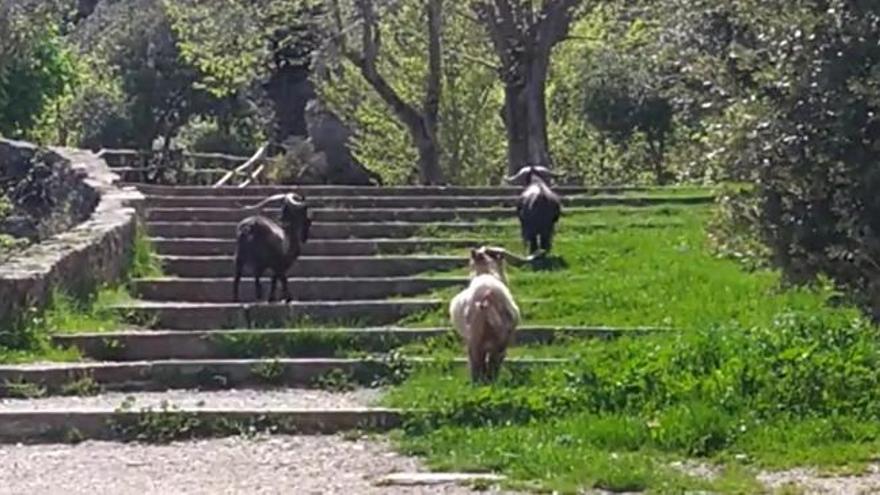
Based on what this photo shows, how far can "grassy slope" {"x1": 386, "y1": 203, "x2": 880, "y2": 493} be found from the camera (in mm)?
11039

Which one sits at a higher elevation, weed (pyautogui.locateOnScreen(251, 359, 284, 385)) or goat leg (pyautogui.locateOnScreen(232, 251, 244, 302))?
→ goat leg (pyautogui.locateOnScreen(232, 251, 244, 302))

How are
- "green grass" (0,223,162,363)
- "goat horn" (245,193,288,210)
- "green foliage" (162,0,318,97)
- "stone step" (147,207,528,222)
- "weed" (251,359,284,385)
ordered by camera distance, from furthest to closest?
"green foliage" (162,0,318,97) → "stone step" (147,207,528,222) → "goat horn" (245,193,288,210) → "green grass" (0,223,162,363) → "weed" (251,359,284,385)

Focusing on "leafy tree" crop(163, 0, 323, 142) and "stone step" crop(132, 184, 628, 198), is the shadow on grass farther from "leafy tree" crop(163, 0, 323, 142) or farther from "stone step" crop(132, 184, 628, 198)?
"leafy tree" crop(163, 0, 323, 142)

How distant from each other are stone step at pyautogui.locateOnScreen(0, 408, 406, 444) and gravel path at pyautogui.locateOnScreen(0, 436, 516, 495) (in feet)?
0.62

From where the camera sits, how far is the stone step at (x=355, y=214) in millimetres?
22422

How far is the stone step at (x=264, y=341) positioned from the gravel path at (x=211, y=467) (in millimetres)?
2937

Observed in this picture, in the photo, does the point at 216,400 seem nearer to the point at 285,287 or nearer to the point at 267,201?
the point at 285,287

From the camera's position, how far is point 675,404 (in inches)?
484

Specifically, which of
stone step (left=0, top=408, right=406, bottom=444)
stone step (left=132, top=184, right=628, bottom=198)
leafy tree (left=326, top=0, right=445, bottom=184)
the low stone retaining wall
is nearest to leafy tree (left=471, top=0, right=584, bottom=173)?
leafy tree (left=326, top=0, right=445, bottom=184)

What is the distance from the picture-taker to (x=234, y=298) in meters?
18.1

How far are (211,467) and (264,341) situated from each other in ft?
13.9

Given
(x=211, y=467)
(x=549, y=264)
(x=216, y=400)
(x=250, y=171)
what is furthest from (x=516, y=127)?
(x=211, y=467)

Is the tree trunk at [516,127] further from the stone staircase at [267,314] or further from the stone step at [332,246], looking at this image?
the stone step at [332,246]

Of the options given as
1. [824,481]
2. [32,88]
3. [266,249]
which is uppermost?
[32,88]
